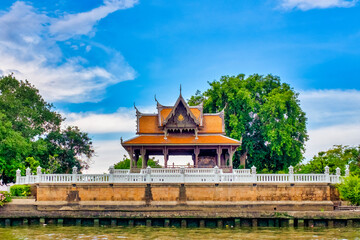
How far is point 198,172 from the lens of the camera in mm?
27062

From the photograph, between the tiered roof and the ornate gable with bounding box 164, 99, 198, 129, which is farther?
the ornate gable with bounding box 164, 99, 198, 129

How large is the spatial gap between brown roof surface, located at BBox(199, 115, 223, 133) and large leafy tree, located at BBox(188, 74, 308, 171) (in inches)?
179

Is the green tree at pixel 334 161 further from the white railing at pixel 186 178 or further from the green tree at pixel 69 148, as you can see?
the green tree at pixel 69 148

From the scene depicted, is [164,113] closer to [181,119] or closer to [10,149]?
[181,119]

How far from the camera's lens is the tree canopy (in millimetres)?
34531

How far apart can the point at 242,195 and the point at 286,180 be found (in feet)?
9.29

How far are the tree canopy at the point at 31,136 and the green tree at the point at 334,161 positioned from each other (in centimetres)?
2148

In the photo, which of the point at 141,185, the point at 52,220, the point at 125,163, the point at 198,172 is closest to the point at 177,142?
the point at 198,172

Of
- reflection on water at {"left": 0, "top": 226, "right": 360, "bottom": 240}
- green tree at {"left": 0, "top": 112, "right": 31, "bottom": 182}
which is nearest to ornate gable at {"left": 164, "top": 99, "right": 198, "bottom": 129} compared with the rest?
reflection on water at {"left": 0, "top": 226, "right": 360, "bottom": 240}

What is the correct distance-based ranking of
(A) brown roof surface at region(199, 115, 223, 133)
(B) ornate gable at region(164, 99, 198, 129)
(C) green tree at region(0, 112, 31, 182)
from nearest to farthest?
1. (B) ornate gable at region(164, 99, 198, 129)
2. (A) brown roof surface at region(199, 115, 223, 133)
3. (C) green tree at region(0, 112, 31, 182)

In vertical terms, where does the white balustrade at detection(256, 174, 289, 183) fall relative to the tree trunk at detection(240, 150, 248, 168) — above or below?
below

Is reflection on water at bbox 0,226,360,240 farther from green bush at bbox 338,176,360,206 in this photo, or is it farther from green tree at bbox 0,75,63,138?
green tree at bbox 0,75,63,138

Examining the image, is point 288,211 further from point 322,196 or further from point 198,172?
point 198,172

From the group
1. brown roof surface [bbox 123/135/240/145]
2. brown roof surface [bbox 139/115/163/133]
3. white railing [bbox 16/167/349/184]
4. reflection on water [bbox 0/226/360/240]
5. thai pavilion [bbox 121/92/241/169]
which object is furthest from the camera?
brown roof surface [bbox 139/115/163/133]
